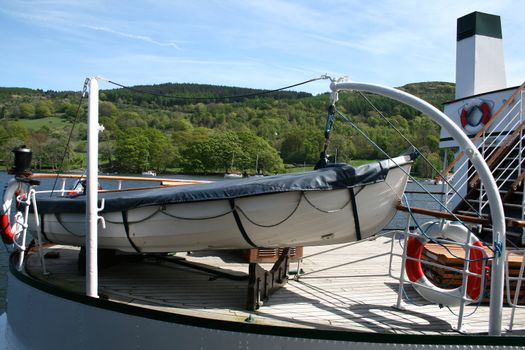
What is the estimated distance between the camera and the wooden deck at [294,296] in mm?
5175

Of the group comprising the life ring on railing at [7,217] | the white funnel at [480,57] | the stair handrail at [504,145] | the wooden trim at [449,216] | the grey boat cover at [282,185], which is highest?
the white funnel at [480,57]

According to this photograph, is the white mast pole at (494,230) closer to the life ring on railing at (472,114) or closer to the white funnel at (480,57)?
the life ring on railing at (472,114)

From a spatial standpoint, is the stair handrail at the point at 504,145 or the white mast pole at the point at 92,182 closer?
the white mast pole at the point at 92,182

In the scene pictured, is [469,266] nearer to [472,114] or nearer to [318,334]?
[318,334]

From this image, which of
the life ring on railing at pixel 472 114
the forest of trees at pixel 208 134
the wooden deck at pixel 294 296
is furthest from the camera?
the forest of trees at pixel 208 134

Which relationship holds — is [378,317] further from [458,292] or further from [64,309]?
[64,309]

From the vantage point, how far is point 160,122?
9775 centimetres

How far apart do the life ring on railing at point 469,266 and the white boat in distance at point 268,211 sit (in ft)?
1.75

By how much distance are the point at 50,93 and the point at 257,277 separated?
15960 centimetres

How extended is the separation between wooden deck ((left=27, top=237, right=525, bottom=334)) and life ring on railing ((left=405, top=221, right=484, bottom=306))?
232 mm

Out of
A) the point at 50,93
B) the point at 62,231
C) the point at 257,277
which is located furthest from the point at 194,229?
the point at 50,93

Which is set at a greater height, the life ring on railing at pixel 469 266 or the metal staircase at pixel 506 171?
the metal staircase at pixel 506 171

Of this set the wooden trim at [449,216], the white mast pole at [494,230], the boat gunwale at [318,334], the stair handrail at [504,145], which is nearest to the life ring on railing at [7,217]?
the boat gunwale at [318,334]

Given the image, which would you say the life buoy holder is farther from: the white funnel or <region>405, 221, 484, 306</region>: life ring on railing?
the white funnel
